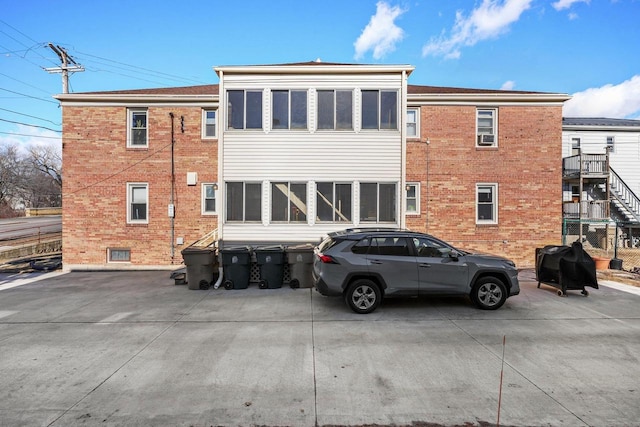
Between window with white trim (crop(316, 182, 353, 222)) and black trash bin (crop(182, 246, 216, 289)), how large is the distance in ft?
10.9

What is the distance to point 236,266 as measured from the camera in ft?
28.2

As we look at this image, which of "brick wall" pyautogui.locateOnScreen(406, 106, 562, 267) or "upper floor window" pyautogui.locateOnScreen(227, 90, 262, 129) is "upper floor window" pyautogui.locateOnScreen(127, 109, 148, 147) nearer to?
"upper floor window" pyautogui.locateOnScreen(227, 90, 262, 129)

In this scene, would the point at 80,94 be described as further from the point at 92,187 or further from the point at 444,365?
the point at 444,365

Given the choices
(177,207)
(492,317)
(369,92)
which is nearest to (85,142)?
(177,207)

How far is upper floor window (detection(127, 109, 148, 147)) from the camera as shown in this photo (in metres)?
11.8

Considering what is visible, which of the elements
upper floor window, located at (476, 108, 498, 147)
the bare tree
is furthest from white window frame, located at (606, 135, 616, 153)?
the bare tree

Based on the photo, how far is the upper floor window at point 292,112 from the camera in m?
9.51

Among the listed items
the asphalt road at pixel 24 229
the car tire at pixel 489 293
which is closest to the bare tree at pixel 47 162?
the asphalt road at pixel 24 229

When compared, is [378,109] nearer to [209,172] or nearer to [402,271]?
[402,271]

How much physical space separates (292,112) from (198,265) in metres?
5.17

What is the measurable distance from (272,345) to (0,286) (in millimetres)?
9351

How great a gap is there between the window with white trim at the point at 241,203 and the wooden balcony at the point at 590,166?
55.1 feet

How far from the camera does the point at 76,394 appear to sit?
11.6ft

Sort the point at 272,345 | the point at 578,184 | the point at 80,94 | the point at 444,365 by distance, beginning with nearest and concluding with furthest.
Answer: the point at 444,365 < the point at 272,345 < the point at 80,94 < the point at 578,184
